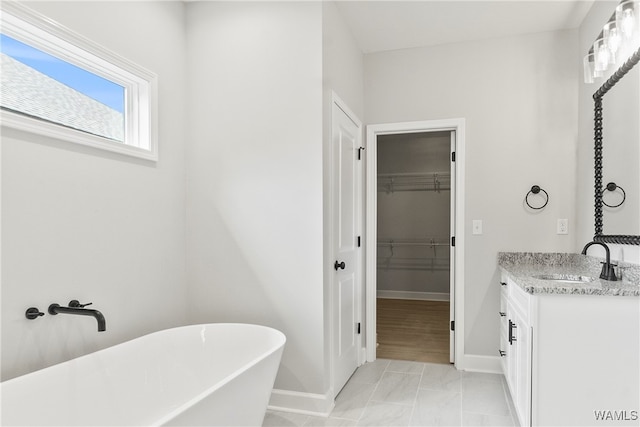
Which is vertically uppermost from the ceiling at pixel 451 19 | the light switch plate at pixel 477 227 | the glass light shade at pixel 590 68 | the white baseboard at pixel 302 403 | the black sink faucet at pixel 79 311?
the ceiling at pixel 451 19

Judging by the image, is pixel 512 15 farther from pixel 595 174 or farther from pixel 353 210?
pixel 353 210

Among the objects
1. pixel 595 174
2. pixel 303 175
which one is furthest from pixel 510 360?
pixel 303 175

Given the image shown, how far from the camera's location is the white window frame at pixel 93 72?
6.09 ft

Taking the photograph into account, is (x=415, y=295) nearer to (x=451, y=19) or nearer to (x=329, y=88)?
(x=451, y=19)

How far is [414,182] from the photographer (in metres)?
6.32

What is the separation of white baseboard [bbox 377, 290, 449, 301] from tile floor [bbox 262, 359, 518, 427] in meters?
Result: 2.83

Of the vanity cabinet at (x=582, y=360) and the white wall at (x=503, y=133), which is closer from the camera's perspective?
the vanity cabinet at (x=582, y=360)

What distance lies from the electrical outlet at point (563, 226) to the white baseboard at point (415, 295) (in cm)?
312

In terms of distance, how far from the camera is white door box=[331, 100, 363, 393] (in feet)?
9.52

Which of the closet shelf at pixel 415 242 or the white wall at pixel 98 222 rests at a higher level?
the white wall at pixel 98 222

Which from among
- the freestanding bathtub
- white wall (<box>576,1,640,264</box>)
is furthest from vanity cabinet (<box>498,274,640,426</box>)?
the freestanding bathtub

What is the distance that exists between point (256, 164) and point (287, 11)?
39.9 inches

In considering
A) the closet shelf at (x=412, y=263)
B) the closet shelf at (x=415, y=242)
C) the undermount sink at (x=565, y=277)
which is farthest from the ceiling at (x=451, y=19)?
the closet shelf at (x=412, y=263)

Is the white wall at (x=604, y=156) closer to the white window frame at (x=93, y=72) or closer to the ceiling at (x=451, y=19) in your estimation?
the ceiling at (x=451, y=19)
